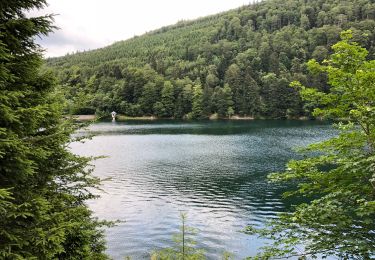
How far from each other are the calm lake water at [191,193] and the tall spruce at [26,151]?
150 inches

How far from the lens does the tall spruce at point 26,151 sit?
6.64 meters

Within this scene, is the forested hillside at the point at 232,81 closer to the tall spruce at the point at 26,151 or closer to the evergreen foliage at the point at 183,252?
the evergreen foliage at the point at 183,252

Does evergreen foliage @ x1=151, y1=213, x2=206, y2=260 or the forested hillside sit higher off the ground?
the forested hillside

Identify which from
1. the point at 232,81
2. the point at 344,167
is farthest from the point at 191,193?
the point at 232,81

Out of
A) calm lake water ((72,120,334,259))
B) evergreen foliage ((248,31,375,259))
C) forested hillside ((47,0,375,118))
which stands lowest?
calm lake water ((72,120,334,259))

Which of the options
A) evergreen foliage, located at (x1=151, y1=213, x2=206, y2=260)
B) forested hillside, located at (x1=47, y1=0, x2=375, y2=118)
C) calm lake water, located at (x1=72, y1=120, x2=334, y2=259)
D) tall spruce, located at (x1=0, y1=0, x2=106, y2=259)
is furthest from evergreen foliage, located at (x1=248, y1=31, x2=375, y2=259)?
forested hillside, located at (x1=47, y1=0, x2=375, y2=118)

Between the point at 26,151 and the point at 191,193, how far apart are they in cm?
3071

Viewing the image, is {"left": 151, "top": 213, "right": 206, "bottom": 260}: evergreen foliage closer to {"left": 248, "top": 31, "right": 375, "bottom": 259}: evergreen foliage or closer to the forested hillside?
{"left": 248, "top": 31, "right": 375, "bottom": 259}: evergreen foliage

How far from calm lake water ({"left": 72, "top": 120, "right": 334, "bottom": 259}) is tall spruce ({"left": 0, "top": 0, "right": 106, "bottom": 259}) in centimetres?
382

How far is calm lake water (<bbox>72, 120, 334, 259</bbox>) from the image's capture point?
24.7 metres

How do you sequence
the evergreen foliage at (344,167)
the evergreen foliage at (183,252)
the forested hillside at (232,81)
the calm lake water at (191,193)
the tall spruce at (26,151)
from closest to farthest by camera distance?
1. the tall spruce at (26,151)
2. the evergreen foliage at (344,167)
3. the evergreen foliage at (183,252)
4. the calm lake water at (191,193)
5. the forested hillside at (232,81)

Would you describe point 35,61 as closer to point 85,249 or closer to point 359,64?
point 85,249

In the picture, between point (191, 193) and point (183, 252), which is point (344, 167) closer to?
point (183, 252)

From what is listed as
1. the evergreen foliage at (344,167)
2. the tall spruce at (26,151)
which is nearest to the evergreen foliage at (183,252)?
the evergreen foliage at (344,167)
